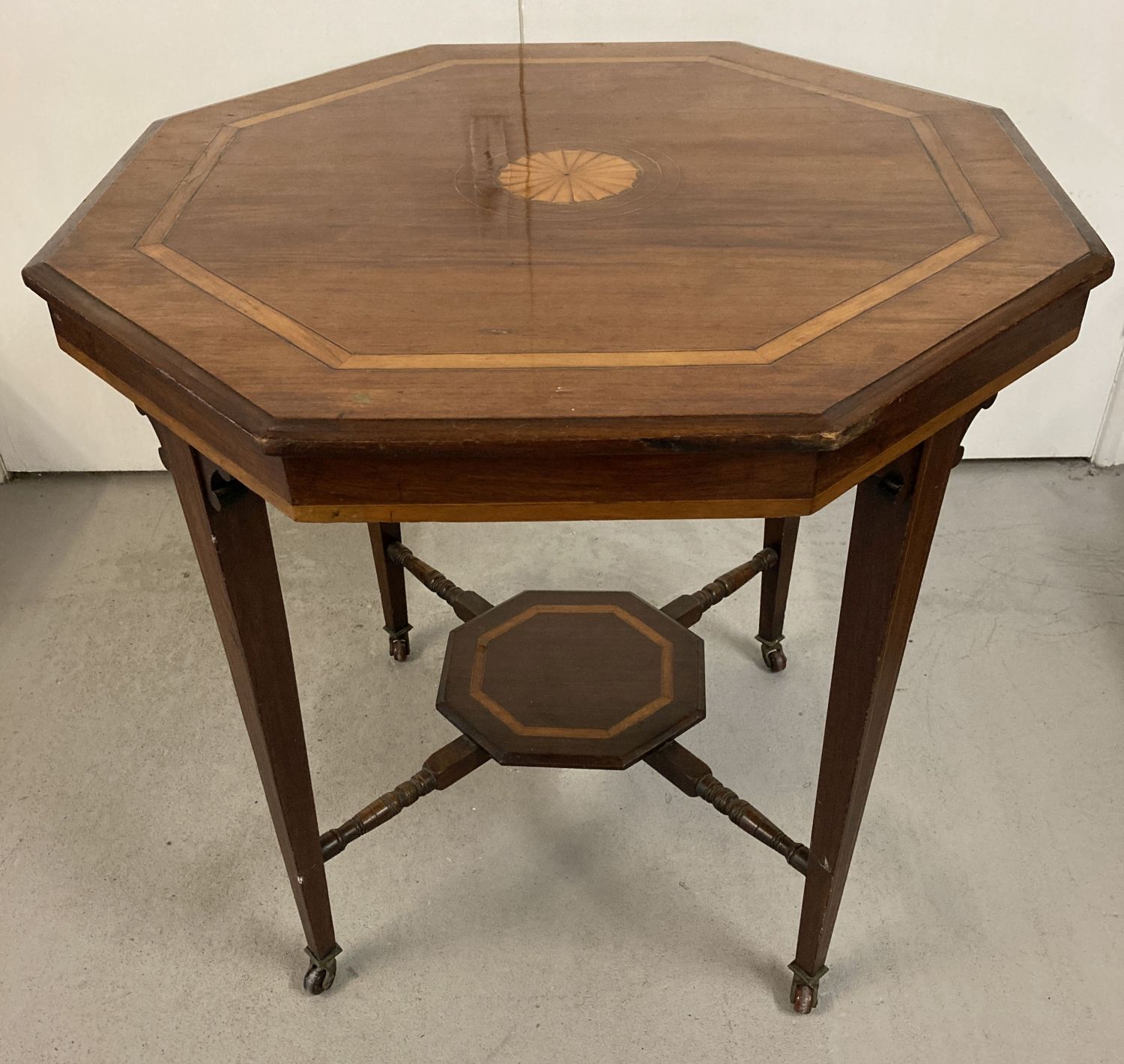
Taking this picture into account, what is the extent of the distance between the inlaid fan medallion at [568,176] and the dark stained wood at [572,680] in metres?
0.75

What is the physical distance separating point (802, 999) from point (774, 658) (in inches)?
27.1

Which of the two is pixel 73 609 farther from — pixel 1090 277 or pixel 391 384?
pixel 1090 277

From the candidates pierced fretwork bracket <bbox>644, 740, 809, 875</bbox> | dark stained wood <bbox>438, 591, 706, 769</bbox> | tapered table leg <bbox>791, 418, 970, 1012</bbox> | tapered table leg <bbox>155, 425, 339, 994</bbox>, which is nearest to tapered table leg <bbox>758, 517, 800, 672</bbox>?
dark stained wood <bbox>438, 591, 706, 769</bbox>

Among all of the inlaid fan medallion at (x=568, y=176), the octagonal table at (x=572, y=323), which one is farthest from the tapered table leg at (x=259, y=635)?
the inlaid fan medallion at (x=568, y=176)

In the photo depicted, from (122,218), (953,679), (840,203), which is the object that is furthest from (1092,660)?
(122,218)

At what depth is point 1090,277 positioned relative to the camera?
1.13 meters

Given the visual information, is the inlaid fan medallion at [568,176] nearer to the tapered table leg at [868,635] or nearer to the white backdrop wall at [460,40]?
the tapered table leg at [868,635]

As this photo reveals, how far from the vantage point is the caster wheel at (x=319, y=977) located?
5.34 ft

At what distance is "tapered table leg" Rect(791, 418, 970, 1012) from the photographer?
1.14m

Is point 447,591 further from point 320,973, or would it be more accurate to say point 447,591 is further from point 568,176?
point 568,176

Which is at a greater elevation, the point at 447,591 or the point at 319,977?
the point at 447,591

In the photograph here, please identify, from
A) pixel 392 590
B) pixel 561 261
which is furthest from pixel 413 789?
pixel 561 261

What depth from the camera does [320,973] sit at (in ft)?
5.34

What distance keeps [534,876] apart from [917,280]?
1.10 meters
